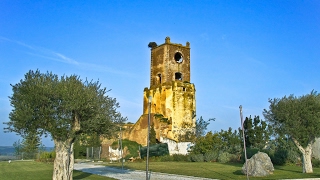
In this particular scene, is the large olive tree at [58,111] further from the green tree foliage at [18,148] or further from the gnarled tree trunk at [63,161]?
the green tree foliage at [18,148]

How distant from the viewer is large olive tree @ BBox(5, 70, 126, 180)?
53.0 feet

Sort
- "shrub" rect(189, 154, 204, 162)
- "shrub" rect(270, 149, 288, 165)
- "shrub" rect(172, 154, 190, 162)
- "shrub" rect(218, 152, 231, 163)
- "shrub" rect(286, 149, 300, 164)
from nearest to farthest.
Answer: "shrub" rect(270, 149, 288, 165) < "shrub" rect(286, 149, 300, 164) < "shrub" rect(218, 152, 231, 163) < "shrub" rect(189, 154, 204, 162) < "shrub" rect(172, 154, 190, 162)

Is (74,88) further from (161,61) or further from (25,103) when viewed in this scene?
(161,61)

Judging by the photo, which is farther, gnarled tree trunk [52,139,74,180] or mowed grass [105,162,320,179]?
mowed grass [105,162,320,179]

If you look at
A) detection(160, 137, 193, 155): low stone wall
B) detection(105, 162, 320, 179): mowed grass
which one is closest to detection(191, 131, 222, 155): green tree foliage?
detection(160, 137, 193, 155): low stone wall

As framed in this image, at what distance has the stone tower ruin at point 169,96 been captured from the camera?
1828 inches

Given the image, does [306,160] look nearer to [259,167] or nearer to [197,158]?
[259,167]

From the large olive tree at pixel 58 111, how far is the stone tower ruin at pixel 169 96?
93.5 feet

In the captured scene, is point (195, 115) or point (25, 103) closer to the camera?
point (25, 103)

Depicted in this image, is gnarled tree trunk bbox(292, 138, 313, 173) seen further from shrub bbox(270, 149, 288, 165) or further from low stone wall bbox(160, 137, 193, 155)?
low stone wall bbox(160, 137, 193, 155)

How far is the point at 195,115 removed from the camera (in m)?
48.9

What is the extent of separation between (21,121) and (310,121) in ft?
58.7

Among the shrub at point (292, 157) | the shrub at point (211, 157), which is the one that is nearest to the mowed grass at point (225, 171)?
the shrub at point (292, 157)

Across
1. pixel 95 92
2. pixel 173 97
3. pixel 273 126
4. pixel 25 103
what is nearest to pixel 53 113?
pixel 25 103
